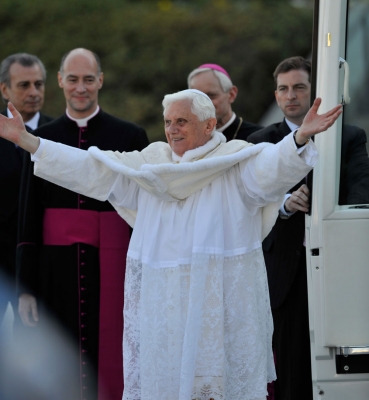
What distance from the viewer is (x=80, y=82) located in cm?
551

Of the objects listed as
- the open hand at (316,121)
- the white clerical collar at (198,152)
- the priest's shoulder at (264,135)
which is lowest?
the white clerical collar at (198,152)

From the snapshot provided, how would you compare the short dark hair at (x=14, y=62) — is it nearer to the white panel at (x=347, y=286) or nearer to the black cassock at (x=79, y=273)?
the black cassock at (x=79, y=273)

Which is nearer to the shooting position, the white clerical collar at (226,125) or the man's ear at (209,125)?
the man's ear at (209,125)

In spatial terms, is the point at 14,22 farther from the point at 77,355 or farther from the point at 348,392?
the point at 348,392

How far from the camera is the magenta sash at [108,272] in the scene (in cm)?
530

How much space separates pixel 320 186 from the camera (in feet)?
13.8

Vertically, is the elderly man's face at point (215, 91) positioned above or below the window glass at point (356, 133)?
above

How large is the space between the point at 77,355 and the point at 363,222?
211cm

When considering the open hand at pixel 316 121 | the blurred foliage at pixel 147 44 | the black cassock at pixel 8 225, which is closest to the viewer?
the open hand at pixel 316 121

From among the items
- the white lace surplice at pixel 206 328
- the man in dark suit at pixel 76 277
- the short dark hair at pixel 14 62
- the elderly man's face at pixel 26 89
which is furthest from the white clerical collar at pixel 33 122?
the white lace surplice at pixel 206 328

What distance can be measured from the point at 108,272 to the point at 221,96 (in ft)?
5.67

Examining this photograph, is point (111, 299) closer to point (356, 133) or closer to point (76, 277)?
point (76, 277)

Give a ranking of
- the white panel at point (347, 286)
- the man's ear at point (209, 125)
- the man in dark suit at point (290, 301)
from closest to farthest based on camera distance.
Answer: the white panel at point (347, 286), the man's ear at point (209, 125), the man in dark suit at point (290, 301)

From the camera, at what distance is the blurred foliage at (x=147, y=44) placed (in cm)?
1409
